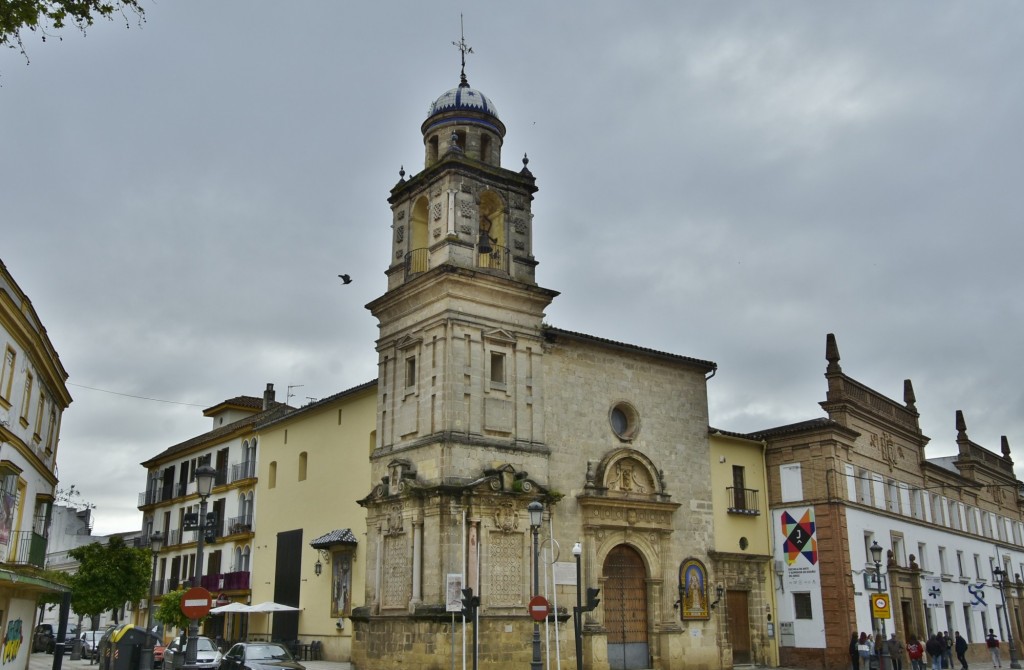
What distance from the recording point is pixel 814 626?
97.9 feet

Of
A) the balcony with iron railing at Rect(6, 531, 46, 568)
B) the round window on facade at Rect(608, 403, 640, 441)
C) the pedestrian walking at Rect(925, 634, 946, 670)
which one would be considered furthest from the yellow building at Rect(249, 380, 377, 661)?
the pedestrian walking at Rect(925, 634, 946, 670)

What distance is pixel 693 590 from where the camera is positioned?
28.0 metres

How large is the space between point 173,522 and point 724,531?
29.3 metres

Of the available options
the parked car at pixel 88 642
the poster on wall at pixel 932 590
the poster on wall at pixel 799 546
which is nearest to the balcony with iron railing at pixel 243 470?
the parked car at pixel 88 642

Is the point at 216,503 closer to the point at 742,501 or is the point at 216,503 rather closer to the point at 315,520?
the point at 315,520

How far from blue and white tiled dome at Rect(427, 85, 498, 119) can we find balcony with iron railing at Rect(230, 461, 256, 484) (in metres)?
17.7

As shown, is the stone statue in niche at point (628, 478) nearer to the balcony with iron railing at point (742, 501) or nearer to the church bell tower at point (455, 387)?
the church bell tower at point (455, 387)

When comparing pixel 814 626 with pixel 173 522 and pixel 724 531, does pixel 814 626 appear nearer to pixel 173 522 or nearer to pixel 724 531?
pixel 724 531

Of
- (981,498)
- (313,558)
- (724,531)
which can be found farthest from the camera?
(981,498)

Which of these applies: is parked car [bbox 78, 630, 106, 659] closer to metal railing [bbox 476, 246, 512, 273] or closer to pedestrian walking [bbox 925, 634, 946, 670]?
metal railing [bbox 476, 246, 512, 273]

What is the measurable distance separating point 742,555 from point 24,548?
2025 centimetres

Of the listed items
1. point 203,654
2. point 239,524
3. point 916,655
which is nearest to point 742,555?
point 916,655

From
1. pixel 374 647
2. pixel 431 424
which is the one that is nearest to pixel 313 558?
pixel 374 647

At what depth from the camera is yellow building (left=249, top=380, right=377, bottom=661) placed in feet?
97.3
